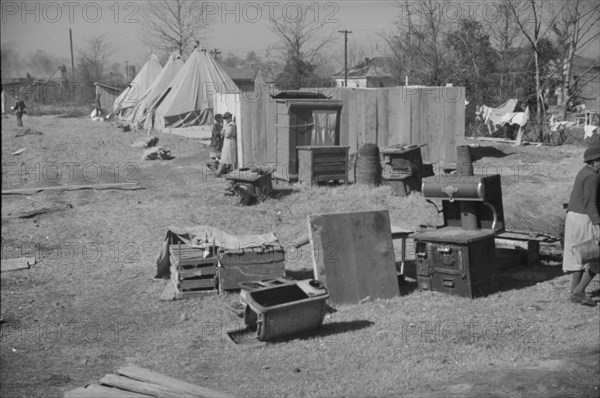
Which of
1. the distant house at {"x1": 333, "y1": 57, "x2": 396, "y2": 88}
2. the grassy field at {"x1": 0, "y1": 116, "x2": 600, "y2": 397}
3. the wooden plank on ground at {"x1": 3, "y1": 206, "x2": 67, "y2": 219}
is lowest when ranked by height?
the grassy field at {"x1": 0, "y1": 116, "x2": 600, "y2": 397}

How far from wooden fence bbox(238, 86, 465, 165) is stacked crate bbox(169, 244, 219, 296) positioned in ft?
33.8

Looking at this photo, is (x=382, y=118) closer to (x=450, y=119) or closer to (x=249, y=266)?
(x=450, y=119)

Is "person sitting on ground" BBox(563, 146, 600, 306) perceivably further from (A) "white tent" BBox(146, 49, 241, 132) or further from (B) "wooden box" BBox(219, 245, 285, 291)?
(A) "white tent" BBox(146, 49, 241, 132)

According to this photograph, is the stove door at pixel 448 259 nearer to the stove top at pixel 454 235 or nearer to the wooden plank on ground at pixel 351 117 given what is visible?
the stove top at pixel 454 235

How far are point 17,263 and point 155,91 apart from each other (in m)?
23.0

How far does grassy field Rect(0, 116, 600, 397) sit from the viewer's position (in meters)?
6.10

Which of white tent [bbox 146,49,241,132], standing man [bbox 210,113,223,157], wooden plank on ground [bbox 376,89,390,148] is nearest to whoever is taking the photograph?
wooden plank on ground [bbox 376,89,390,148]

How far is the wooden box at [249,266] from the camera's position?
8641 millimetres

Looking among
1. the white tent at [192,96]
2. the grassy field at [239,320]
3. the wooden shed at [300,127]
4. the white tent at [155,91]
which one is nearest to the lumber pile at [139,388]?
the grassy field at [239,320]

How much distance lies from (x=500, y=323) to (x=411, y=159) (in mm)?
7350

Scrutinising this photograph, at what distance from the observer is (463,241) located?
8.05 metres

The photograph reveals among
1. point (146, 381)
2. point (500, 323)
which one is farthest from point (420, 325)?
point (146, 381)

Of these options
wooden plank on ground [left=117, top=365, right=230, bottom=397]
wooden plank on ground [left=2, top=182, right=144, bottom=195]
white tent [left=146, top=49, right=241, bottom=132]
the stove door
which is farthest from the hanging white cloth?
white tent [left=146, top=49, right=241, bottom=132]

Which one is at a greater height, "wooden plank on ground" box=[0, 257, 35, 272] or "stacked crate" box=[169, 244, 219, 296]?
"stacked crate" box=[169, 244, 219, 296]
